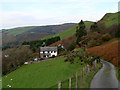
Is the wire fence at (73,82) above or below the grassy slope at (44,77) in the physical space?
above

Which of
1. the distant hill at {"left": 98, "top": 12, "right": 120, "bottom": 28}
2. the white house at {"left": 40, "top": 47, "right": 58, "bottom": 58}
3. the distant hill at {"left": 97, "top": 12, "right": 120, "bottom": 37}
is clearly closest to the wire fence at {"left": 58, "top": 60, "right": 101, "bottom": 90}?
the distant hill at {"left": 97, "top": 12, "right": 120, "bottom": 37}

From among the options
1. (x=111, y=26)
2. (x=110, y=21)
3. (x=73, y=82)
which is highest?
(x=110, y=21)

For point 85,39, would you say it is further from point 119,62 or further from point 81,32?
point 119,62

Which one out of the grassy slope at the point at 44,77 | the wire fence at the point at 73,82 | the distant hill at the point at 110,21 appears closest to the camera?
the wire fence at the point at 73,82

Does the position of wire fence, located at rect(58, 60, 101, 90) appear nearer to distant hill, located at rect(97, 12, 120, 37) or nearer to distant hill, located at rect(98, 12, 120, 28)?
distant hill, located at rect(97, 12, 120, 37)

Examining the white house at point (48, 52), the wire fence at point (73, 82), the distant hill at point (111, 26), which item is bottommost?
the white house at point (48, 52)

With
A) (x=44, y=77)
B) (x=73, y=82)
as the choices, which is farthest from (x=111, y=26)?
(x=73, y=82)

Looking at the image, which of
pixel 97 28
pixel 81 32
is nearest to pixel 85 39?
pixel 81 32

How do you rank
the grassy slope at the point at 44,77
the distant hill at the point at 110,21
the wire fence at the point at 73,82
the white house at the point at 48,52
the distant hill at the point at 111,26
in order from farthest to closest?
1. the white house at the point at 48,52
2. the distant hill at the point at 110,21
3. the distant hill at the point at 111,26
4. the grassy slope at the point at 44,77
5. the wire fence at the point at 73,82

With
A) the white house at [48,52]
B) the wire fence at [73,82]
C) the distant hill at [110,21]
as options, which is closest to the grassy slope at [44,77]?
the wire fence at [73,82]

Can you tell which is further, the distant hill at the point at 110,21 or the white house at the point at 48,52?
the white house at the point at 48,52

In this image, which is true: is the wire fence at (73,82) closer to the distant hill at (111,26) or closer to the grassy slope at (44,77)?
the grassy slope at (44,77)

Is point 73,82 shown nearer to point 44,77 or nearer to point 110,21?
point 44,77

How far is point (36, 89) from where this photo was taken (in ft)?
60.5
